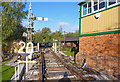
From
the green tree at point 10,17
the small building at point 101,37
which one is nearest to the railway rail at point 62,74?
the small building at point 101,37

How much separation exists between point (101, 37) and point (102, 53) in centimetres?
106

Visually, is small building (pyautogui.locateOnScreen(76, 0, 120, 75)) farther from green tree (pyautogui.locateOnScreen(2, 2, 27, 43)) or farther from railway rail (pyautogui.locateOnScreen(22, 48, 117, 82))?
green tree (pyautogui.locateOnScreen(2, 2, 27, 43))

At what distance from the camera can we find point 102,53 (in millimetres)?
7156

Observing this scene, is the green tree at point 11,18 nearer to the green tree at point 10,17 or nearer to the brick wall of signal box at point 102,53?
the green tree at point 10,17

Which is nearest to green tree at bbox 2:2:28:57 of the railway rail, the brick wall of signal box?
the railway rail

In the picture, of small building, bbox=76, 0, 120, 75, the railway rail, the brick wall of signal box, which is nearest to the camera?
the railway rail

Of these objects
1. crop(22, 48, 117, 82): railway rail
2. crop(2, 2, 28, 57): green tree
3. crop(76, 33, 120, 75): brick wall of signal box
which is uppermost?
crop(2, 2, 28, 57): green tree

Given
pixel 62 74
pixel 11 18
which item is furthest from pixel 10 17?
pixel 62 74

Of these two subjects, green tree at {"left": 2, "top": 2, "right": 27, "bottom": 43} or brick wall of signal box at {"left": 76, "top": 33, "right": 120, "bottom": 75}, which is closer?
brick wall of signal box at {"left": 76, "top": 33, "right": 120, "bottom": 75}

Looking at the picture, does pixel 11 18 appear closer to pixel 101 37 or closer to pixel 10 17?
pixel 10 17

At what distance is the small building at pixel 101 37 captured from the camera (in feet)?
20.6

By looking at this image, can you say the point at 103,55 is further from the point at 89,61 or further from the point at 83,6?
the point at 83,6

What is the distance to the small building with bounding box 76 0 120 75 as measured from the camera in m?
6.29

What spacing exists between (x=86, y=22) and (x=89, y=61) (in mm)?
3101
